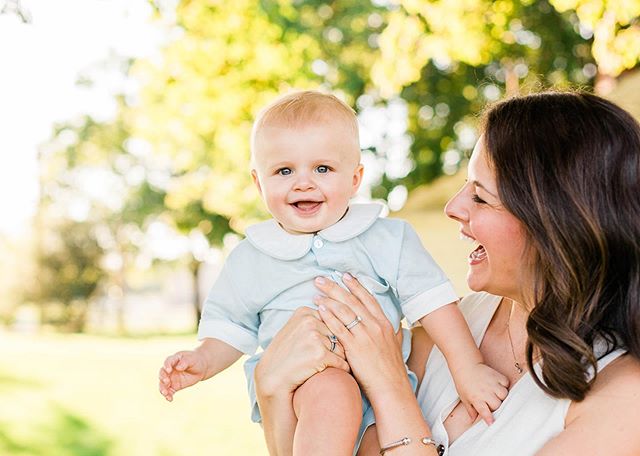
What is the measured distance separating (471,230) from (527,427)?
0.50 meters

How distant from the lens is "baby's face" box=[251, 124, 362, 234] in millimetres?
2398

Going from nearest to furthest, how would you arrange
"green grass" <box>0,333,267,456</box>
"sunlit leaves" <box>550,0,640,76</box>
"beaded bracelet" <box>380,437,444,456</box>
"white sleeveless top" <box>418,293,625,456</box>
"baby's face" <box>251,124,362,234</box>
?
1. "white sleeveless top" <box>418,293,625,456</box>
2. "beaded bracelet" <box>380,437,444,456</box>
3. "baby's face" <box>251,124,362,234</box>
4. "sunlit leaves" <box>550,0,640,76</box>
5. "green grass" <box>0,333,267,456</box>

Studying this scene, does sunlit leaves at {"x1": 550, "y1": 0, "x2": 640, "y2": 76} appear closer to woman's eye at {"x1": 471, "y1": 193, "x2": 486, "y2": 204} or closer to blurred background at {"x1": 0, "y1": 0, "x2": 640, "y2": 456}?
blurred background at {"x1": 0, "y1": 0, "x2": 640, "y2": 456}

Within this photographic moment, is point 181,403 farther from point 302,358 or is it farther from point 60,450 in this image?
point 302,358

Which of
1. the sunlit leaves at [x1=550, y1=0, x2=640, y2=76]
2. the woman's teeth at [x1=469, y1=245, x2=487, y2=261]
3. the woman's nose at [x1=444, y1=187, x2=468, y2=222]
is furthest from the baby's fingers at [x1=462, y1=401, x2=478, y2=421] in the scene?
the sunlit leaves at [x1=550, y1=0, x2=640, y2=76]

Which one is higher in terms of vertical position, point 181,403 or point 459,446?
point 181,403

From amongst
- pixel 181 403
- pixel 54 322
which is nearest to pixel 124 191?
pixel 54 322

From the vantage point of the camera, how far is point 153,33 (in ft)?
36.2

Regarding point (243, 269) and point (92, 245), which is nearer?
point (243, 269)

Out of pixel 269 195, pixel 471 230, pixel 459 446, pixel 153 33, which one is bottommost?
pixel 459 446

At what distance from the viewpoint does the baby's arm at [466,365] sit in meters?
2.21

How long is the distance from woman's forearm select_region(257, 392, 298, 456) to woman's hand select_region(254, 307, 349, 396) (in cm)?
2

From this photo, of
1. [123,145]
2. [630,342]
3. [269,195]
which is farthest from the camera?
[123,145]

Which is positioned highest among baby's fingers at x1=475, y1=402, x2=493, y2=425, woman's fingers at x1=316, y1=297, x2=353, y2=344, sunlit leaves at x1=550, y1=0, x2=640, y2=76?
sunlit leaves at x1=550, y1=0, x2=640, y2=76
